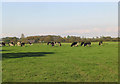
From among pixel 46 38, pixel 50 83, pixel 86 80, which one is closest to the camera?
pixel 50 83

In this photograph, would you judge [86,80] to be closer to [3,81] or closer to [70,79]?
[70,79]

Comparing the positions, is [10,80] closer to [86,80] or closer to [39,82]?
[39,82]

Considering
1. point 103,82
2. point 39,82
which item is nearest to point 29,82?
point 39,82

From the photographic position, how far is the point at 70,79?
25.0 feet

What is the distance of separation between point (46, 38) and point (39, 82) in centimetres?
12721

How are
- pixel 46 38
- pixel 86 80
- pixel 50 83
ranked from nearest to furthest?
pixel 50 83, pixel 86 80, pixel 46 38

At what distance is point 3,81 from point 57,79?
2.71m

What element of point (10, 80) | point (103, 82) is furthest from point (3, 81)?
point (103, 82)

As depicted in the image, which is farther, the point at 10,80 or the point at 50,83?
the point at 10,80

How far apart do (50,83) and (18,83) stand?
153 cm

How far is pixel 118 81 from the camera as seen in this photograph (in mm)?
7391

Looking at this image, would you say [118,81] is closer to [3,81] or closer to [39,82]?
[39,82]

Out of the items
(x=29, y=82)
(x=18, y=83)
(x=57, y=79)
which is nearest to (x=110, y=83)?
(x=57, y=79)

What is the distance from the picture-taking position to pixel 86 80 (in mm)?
7445
